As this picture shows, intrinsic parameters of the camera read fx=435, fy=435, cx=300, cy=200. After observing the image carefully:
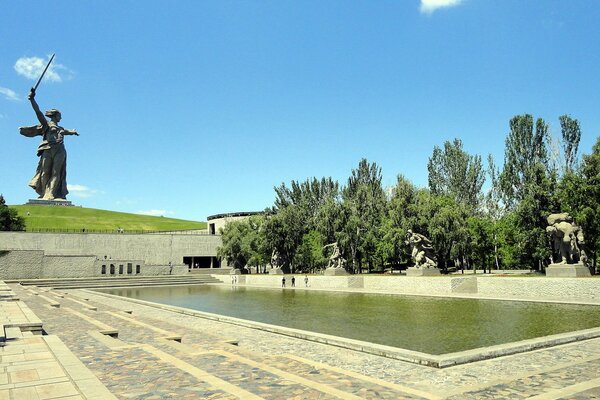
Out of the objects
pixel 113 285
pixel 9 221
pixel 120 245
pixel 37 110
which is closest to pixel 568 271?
pixel 113 285

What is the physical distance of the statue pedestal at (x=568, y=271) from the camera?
21906mm

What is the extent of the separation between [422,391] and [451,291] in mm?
19698

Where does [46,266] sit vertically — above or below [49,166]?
below

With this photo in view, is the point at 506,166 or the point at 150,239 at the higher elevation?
the point at 506,166

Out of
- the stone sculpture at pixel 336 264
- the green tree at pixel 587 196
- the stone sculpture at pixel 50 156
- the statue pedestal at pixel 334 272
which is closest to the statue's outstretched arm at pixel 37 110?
the stone sculpture at pixel 50 156

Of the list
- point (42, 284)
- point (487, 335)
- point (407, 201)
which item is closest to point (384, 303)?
point (487, 335)

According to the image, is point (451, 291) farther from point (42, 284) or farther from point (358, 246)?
point (42, 284)

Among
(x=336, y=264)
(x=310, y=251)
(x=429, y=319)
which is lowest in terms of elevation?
(x=429, y=319)

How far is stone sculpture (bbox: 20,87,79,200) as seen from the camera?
239ft

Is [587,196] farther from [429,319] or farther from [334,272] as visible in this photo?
[429,319]

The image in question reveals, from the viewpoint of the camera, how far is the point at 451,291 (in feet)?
81.4

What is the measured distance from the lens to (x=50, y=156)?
74.5 metres

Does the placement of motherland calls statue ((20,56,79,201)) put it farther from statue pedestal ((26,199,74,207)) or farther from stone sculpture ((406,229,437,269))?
stone sculpture ((406,229,437,269))

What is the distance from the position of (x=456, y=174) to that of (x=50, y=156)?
215 feet
